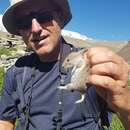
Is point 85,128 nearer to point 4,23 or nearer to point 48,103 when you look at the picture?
point 48,103

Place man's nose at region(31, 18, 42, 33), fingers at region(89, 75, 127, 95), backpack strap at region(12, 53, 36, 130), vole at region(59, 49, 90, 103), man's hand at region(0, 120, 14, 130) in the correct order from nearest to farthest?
vole at region(59, 49, 90, 103) → fingers at region(89, 75, 127, 95) → man's nose at region(31, 18, 42, 33) → backpack strap at region(12, 53, 36, 130) → man's hand at region(0, 120, 14, 130)

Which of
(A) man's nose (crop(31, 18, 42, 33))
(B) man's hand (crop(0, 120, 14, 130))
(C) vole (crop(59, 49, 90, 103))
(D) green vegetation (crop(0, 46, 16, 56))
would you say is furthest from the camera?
(D) green vegetation (crop(0, 46, 16, 56))

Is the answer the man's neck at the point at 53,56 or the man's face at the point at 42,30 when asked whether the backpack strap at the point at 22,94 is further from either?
the man's face at the point at 42,30

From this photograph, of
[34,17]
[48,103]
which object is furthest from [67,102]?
[34,17]

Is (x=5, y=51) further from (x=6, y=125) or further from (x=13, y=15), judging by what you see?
(x=13, y=15)

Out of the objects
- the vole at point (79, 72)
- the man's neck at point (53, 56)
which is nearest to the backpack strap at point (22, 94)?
the man's neck at point (53, 56)

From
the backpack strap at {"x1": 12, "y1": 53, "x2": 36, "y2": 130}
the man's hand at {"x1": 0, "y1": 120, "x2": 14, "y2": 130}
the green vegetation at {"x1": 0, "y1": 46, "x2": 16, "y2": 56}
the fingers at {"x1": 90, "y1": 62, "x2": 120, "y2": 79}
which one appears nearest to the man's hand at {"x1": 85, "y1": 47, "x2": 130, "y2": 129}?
the fingers at {"x1": 90, "y1": 62, "x2": 120, "y2": 79}

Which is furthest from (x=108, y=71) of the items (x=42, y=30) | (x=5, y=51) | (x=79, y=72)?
(x=5, y=51)

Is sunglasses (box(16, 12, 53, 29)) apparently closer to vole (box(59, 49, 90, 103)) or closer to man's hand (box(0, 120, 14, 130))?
man's hand (box(0, 120, 14, 130))
